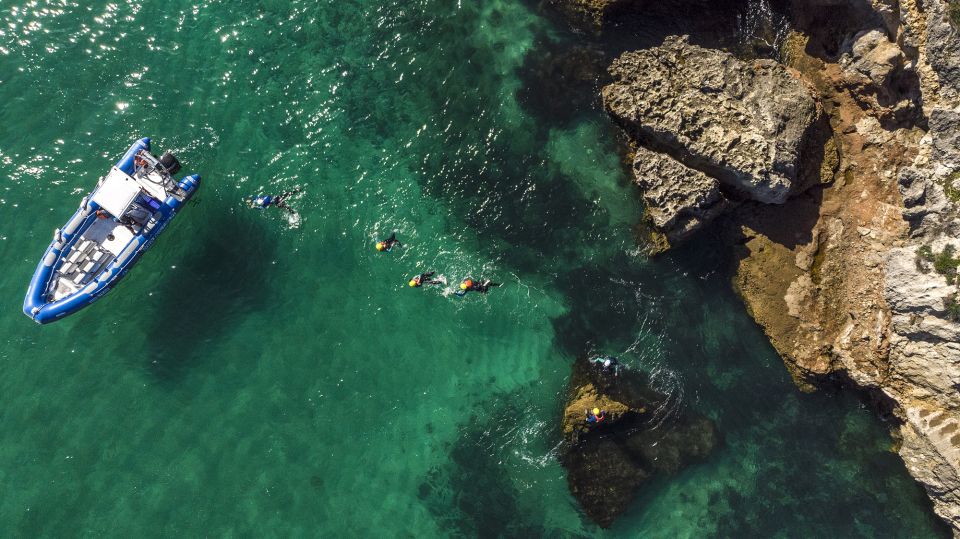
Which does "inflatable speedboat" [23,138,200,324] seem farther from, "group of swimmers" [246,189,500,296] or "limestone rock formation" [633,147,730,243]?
"limestone rock formation" [633,147,730,243]

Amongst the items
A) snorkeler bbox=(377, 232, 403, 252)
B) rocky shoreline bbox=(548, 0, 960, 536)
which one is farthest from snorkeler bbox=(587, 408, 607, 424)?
snorkeler bbox=(377, 232, 403, 252)

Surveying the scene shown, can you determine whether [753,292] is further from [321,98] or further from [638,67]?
[321,98]

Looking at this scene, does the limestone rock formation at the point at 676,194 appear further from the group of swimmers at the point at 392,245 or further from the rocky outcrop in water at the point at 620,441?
the group of swimmers at the point at 392,245

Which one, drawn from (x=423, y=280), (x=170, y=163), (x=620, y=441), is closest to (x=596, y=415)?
(x=620, y=441)

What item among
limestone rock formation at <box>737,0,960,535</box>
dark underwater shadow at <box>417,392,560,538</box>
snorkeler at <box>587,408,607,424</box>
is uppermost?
limestone rock formation at <box>737,0,960,535</box>

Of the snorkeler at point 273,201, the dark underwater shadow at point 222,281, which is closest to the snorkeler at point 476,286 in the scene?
the snorkeler at point 273,201

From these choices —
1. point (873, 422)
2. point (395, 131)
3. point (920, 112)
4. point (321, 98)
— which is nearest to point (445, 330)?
point (395, 131)

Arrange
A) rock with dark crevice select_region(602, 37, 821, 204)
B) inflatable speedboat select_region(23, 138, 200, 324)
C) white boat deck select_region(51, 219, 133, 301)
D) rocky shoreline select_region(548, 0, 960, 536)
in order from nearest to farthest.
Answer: rocky shoreline select_region(548, 0, 960, 536)
rock with dark crevice select_region(602, 37, 821, 204)
inflatable speedboat select_region(23, 138, 200, 324)
white boat deck select_region(51, 219, 133, 301)
